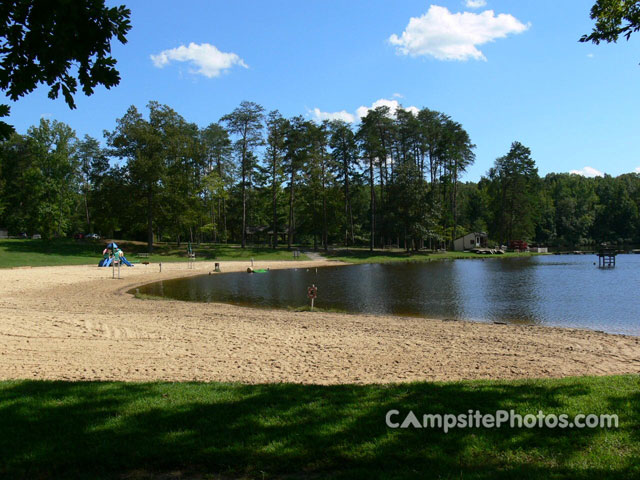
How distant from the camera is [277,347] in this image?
10.6 meters

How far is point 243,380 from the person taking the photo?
7680 mm

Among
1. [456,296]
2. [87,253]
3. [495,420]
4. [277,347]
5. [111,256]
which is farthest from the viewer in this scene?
[87,253]

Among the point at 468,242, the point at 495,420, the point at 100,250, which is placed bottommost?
the point at 495,420

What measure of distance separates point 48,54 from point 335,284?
89.6ft

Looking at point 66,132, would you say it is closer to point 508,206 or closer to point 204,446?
point 204,446

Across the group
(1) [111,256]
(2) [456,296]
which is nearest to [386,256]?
(1) [111,256]

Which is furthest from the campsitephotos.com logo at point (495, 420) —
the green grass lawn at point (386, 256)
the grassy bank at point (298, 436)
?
the green grass lawn at point (386, 256)

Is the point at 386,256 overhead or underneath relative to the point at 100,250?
underneath

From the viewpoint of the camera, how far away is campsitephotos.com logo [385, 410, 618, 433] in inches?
177

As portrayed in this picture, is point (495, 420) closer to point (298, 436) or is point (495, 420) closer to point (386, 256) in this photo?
point (298, 436)

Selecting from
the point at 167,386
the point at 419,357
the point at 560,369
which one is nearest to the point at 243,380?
the point at 167,386

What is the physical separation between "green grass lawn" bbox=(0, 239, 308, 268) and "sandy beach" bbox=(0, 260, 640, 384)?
27.6m

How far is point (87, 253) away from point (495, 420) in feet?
168

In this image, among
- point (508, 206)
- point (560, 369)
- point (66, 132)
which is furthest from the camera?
point (508, 206)
